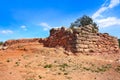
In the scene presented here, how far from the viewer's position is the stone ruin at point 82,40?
16.9 meters

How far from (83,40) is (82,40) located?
0.09 meters

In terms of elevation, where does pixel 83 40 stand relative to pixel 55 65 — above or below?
above

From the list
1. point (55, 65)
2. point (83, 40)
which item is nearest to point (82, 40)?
point (83, 40)

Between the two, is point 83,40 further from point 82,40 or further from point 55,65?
point 55,65

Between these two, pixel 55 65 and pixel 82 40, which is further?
pixel 82 40

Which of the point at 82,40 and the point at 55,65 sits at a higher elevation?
the point at 82,40

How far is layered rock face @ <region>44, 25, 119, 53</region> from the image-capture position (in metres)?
16.9

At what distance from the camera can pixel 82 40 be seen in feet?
56.0

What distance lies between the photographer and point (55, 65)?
14031 millimetres

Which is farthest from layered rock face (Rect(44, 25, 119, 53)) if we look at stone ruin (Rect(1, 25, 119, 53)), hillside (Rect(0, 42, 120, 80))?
hillside (Rect(0, 42, 120, 80))

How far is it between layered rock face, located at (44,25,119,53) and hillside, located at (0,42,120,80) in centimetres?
52

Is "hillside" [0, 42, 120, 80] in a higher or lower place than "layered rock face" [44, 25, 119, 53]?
lower

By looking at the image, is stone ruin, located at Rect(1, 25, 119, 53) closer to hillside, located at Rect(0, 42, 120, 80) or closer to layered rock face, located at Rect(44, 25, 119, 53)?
layered rock face, located at Rect(44, 25, 119, 53)

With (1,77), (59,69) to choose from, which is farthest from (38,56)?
(1,77)
